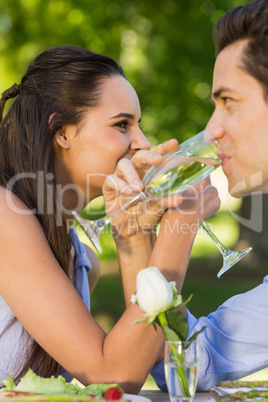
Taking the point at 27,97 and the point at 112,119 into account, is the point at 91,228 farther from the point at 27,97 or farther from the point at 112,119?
the point at 27,97

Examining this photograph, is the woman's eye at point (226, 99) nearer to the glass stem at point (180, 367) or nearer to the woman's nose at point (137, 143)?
the woman's nose at point (137, 143)

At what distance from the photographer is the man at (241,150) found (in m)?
2.68

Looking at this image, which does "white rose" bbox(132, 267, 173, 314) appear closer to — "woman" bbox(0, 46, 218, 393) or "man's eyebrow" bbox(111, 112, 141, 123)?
"woman" bbox(0, 46, 218, 393)

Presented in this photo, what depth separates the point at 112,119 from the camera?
134 inches

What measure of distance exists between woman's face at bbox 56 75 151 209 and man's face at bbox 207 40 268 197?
68 centimetres

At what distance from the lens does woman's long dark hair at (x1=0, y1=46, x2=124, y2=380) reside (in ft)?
10.3

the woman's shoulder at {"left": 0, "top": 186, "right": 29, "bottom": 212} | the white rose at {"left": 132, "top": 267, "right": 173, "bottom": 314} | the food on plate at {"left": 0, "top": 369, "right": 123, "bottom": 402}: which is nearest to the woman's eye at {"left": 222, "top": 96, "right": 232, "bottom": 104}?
the woman's shoulder at {"left": 0, "top": 186, "right": 29, "bottom": 212}

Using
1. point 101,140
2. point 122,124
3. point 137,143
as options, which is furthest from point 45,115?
point 137,143

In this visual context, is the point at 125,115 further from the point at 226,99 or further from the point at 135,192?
the point at 135,192

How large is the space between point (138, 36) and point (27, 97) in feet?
33.3

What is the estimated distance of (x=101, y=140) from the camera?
11.1 feet

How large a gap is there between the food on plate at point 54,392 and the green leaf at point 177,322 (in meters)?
0.29

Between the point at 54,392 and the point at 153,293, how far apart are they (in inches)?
20.0

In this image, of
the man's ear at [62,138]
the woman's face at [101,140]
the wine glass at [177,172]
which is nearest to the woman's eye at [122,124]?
the woman's face at [101,140]
